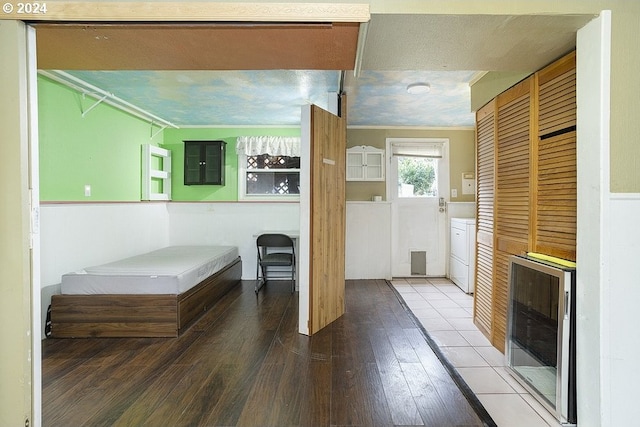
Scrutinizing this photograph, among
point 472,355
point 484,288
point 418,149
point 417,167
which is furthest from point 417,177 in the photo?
point 472,355

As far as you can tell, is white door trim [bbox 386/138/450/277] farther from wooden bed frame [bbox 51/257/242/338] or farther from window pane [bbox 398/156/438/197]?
wooden bed frame [bbox 51/257/242/338]

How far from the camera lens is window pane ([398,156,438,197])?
5590 mm

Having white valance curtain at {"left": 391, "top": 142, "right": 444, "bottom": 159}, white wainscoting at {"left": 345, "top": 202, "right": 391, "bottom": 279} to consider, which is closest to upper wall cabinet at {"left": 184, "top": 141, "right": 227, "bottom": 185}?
white wainscoting at {"left": 345, "top": 202, "right": 391, "bottom": 279}

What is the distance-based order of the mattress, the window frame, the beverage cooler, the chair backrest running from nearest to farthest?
the beverage cooler → the mattress → the chair backrest → the window frame

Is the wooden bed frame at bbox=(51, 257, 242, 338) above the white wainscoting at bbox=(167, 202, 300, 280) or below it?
below

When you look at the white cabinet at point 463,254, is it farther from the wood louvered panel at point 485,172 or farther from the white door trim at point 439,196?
the wood louvered panel at point 485,172

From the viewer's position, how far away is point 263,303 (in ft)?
13.6

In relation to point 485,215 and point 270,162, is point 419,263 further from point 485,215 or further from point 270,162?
point 270,162

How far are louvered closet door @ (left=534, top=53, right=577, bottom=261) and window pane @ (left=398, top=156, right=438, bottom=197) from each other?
10.9 feet

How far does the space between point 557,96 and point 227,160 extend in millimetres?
4438

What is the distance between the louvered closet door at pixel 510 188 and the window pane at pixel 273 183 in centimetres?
327

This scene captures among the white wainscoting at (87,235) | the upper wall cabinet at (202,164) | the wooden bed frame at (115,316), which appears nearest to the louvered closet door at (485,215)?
the wooden bed frame at (115,316)

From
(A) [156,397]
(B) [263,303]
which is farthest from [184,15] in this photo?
(B) [263,303]

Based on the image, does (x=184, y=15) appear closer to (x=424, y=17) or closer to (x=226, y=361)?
(x=424, y=17)
